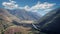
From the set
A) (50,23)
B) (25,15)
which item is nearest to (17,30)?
(25,15)

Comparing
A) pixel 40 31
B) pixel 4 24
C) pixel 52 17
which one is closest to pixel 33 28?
pixel 40 31

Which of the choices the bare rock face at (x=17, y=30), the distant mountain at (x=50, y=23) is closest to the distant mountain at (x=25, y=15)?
the distant mountain at (x=50, y=23)

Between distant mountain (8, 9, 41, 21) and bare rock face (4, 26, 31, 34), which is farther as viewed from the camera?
distant mountain (8, 9, 41, 21)

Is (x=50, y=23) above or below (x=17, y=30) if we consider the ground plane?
above

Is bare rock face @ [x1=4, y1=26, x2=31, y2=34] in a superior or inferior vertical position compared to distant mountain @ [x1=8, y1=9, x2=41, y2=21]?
inferior

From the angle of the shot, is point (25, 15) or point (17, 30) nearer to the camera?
point (17, 30)

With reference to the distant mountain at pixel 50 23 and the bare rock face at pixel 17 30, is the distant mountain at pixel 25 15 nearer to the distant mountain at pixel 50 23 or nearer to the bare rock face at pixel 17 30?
the distant mountain at pixel 50 23

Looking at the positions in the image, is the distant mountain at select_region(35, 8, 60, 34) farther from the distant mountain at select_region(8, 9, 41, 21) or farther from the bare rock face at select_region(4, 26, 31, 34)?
the bare rock face at select_region(4, 26, 31, 34)

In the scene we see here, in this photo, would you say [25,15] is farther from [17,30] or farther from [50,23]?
[50,23]

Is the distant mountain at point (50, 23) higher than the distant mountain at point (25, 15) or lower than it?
lower

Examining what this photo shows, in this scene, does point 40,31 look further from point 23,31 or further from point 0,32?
point 0,32

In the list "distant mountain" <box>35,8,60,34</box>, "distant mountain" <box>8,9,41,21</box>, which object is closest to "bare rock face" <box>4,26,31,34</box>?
"distant mountain" <box>8,9,41,21</box>
